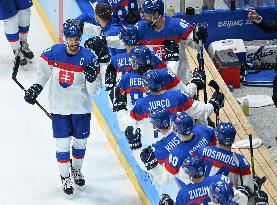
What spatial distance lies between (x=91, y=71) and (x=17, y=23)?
2.51 m

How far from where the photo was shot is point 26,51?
890cm

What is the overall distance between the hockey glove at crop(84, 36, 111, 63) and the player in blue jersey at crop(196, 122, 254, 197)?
65.9 inches

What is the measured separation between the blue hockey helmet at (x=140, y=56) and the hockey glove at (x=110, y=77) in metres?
0.46

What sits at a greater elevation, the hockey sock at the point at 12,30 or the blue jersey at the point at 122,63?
the blue jersey at the point at 122,63

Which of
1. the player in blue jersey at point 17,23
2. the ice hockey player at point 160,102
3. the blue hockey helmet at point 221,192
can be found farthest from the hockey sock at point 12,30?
the blue hockey helmet at point 221,192

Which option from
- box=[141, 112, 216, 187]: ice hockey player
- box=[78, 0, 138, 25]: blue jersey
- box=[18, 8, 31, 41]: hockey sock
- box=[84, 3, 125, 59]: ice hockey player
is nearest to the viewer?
box=[141, 112, 216, 187]: ice hockey player

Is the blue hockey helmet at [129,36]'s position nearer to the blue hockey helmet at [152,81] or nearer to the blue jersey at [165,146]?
the blue hockey helmet at [152,81]

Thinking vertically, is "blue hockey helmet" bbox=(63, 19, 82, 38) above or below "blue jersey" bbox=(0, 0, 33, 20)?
above

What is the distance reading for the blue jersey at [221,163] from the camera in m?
5.43

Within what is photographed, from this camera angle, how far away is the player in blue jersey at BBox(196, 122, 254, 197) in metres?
5.43

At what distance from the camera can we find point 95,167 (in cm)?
736

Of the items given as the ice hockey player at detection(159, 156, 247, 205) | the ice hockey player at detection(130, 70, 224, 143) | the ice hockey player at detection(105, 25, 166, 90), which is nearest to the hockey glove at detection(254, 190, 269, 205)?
the ice hockey player at detection(159, 156, 247, 205)

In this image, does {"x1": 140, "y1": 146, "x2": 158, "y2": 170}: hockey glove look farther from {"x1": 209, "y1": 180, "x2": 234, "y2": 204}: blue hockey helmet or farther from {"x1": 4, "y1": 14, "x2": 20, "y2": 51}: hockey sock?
{"x1": 4, "y1": 14, "x2": 20, "y2": 51}: hockey sock

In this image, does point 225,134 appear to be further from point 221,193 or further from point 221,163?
point 221,193
